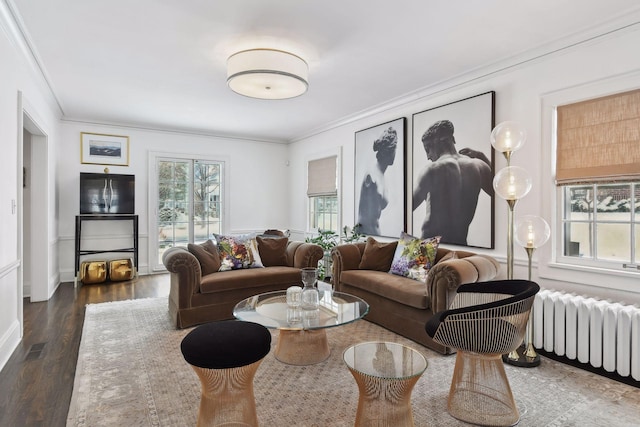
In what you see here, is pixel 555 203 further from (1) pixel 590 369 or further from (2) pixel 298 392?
(2) pixel 298 392

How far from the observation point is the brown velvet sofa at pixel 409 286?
2.88 m

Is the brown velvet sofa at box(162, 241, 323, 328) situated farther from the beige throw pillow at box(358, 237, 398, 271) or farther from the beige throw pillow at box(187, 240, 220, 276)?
the beige throw pillow at box(358, 237, 398, 271)

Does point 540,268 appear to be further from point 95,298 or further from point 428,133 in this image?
point 95,298

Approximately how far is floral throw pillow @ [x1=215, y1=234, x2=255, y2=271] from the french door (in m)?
2.63

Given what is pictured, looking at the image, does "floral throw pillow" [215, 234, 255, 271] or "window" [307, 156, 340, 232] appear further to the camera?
"window" [307, 156, 340, 232]

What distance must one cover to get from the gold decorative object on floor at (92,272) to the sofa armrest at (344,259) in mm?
3684

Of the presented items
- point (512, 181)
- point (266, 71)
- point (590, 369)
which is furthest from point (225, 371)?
point (590, 369)

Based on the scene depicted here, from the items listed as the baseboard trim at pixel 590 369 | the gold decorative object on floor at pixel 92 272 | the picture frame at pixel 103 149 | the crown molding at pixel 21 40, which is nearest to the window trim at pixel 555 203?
the baseboard trim at pixel 590 369

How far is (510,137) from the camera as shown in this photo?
9.42ft

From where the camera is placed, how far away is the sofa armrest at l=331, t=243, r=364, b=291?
415 cm

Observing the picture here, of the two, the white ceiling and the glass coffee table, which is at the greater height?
the white ceiling

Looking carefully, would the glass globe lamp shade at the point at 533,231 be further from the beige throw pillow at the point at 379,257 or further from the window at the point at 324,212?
the window at the point at 324,212

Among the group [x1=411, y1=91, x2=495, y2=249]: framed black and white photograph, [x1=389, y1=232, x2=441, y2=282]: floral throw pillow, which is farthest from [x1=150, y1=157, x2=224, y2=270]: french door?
[x1=389, y1=232, x2=441, y2=282]: floral throw pillow

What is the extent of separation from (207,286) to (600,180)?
11.4 ft
